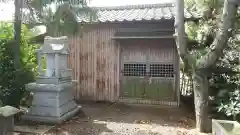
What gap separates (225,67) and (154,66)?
9.75 ft

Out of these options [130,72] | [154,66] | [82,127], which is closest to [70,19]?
[130,72]

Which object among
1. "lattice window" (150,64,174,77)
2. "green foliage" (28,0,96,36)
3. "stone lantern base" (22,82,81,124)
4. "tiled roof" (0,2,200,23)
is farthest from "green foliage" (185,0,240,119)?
"stone lantern base" (22,82,81,124)

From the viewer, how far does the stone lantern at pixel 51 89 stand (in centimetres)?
686

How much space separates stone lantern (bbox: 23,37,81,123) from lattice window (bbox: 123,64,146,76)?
3.14 metres

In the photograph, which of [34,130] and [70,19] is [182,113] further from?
[70,19]

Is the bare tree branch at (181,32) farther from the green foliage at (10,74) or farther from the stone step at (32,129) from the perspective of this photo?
the green foliage at (10,74)

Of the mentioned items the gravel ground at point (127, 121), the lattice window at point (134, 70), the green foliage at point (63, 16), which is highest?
the green foliage at point (63, 16)

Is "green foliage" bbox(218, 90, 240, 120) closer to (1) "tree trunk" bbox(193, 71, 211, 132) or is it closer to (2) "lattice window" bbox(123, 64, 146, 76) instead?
(1) "tree trunk" bbox(193, 71, 211, 132)

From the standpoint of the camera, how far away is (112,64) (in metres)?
9.70

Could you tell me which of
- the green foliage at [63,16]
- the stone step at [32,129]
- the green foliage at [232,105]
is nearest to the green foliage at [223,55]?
the green foliage at [232,105]

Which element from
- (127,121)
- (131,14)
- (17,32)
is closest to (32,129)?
(127,121)

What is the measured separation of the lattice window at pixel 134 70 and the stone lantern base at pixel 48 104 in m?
3.19

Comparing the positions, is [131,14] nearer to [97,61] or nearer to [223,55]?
[97,61]

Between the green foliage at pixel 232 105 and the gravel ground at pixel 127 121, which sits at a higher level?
the green foliage at pixel 232 105
